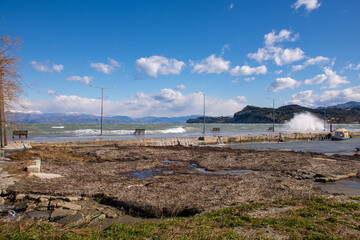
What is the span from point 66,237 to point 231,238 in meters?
2.51

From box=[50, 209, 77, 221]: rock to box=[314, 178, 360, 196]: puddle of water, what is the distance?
27.7ft

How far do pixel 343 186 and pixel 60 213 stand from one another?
1012 cm

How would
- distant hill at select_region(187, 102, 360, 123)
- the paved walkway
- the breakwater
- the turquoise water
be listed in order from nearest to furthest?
the paved walkway
the breakwater
the turquoise water
distant hill at select_region(187, 102, 360, 123)

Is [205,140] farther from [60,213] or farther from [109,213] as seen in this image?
[60,213]

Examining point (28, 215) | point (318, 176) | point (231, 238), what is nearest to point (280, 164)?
point (318, 176)

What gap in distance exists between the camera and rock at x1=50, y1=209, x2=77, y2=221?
5915 millimetres

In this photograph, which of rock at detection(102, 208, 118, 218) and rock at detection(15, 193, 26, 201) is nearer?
rock at detection(102, 208, 118, 218)

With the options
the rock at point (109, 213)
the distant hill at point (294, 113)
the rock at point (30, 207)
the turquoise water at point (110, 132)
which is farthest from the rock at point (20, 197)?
the distant hill at point (294, 113)

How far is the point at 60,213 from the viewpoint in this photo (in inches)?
241

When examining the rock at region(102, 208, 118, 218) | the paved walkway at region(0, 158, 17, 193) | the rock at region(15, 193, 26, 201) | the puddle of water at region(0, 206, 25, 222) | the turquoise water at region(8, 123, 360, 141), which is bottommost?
the rock at region(102, 208, 118, 218)

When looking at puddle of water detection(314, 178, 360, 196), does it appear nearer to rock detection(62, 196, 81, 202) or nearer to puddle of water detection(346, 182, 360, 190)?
puddle of water detection(346, 182, 360, 190)

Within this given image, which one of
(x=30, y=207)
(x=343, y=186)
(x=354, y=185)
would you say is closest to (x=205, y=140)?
(x=354, y=185)

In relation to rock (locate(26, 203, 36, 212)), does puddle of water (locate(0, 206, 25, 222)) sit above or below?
below

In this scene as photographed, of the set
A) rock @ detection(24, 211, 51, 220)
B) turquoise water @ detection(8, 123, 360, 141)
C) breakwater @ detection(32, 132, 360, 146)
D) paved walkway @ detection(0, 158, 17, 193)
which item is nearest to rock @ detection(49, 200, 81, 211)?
rock @ detection(24, 211, 51, 220)
